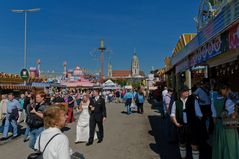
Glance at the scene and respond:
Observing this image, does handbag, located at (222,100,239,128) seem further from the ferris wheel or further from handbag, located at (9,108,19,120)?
handbag, located at (9,108,19,120)

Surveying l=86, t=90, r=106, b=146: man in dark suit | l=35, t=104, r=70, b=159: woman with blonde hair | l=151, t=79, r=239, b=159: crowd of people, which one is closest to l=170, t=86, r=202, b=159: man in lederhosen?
l=151, t=79, r=239, b=159: crowd of people

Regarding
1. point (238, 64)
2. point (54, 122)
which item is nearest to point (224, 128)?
point (54, 122)

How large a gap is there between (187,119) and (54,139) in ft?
13.7

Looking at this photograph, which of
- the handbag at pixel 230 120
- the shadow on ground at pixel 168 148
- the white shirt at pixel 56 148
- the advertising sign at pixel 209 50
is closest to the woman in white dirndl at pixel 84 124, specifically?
the shadow on ground at pixel 168 148

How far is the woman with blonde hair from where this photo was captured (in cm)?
308

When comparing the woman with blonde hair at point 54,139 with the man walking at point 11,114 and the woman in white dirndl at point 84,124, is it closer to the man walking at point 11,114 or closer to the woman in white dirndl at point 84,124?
the woman in white dirndl at point 84,124

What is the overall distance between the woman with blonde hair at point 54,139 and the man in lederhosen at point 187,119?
12.6ft

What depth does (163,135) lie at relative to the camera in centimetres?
1117

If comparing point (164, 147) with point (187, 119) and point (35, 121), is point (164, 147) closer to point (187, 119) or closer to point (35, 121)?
point (187, 119)

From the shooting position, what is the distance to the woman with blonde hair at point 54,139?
3.08 meters

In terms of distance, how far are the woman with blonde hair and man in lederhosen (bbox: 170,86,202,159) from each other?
151 inches

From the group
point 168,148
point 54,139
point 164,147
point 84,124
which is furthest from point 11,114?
point 54,139

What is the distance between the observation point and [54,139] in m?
3.11

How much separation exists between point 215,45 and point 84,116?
5395 millimetres
